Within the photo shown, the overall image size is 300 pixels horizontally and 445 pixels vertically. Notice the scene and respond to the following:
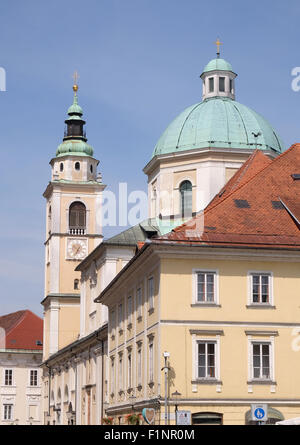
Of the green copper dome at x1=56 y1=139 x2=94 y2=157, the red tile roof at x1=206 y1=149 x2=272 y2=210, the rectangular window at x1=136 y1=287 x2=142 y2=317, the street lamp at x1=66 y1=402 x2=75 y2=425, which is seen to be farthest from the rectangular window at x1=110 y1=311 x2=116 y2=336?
the green copper dome at x1=56 y1=139 x2=94 y2=157

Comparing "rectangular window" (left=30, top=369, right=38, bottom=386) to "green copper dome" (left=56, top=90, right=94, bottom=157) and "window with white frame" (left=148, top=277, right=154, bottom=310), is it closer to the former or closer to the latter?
"green copper dome" (left=56, top=90, right=94, bottom=157)

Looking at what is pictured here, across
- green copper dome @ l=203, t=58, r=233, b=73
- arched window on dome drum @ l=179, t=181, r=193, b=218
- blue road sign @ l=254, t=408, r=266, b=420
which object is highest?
green copper dome @ l=203, t=58, r=233, b=73

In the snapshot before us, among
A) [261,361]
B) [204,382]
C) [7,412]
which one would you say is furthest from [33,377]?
[204,382]

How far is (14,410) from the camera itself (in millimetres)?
101250

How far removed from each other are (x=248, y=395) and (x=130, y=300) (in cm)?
990

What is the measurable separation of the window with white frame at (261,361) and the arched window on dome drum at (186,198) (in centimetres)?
2202

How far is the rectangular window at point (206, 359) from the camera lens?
34.8m

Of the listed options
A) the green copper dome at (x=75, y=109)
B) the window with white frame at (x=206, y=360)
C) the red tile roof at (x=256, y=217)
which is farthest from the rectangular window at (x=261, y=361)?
the green copper dome at (x=75, y=109)

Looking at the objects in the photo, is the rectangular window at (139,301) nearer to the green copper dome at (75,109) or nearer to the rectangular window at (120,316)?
the rectangular window at (120,316)

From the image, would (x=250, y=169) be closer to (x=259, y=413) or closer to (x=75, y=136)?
(x=259, y=413)

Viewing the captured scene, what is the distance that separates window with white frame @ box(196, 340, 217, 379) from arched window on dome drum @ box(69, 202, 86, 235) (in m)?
57.0

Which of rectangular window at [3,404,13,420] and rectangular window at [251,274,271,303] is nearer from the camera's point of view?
rectangular window at [251,274,271,303]

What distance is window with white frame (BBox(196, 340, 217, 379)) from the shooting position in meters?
34.8
